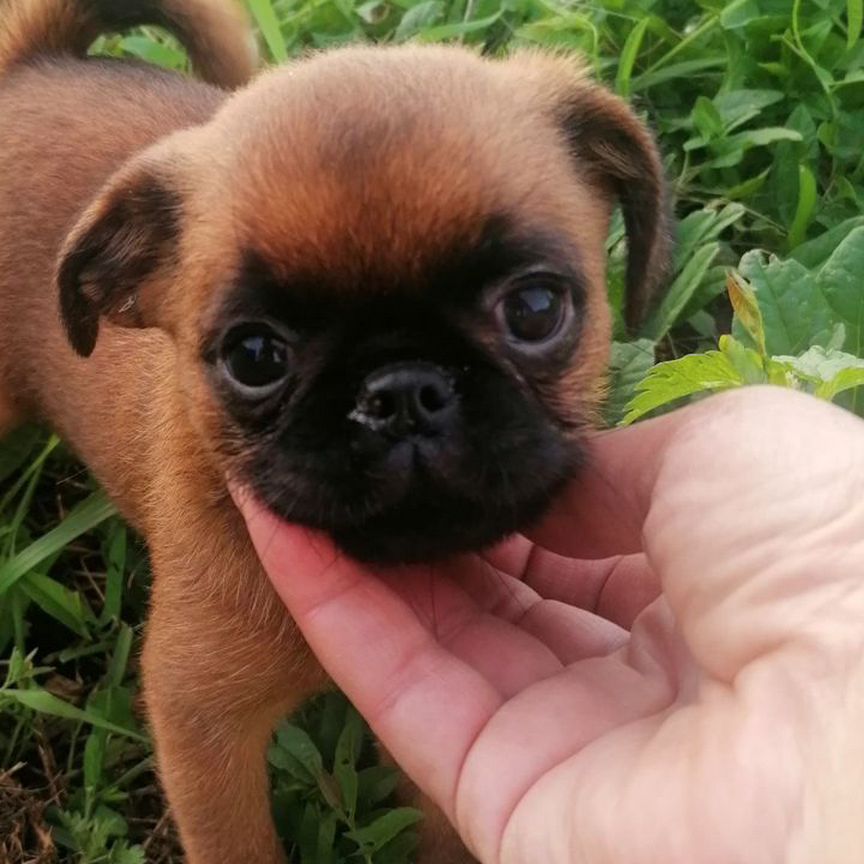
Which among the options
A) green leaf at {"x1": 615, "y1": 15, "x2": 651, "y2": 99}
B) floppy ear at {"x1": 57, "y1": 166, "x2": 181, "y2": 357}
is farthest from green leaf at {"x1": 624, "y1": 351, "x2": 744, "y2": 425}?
green leaf at {"x1": 615, "y1": 15, "x2": 651, "y2": 99}

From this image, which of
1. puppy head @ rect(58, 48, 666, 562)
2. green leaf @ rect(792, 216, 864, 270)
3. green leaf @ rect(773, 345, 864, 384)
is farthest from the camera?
green leaf @ rect(792, 216, 864, 270)

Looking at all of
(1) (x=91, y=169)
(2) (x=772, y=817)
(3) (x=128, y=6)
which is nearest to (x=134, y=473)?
(1) (x=91, y=169)

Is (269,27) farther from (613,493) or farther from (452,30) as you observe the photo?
(613,493)

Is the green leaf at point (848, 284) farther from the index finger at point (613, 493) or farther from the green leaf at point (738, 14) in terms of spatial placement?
the green leaf at point (738, 14)

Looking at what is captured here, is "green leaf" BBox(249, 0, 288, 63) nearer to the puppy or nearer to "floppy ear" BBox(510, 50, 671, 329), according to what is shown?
the puppy

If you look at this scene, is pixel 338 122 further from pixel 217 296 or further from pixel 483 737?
pixel 483 737

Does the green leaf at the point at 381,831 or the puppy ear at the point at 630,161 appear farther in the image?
the green leaf at the point at 381,831

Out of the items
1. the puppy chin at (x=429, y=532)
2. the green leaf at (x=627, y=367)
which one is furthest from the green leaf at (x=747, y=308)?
the green leaf at (x=627, y=367)

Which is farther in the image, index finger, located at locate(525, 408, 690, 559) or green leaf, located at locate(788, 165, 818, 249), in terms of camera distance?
green leaf, located at locate(788, 165, 818, 249)
